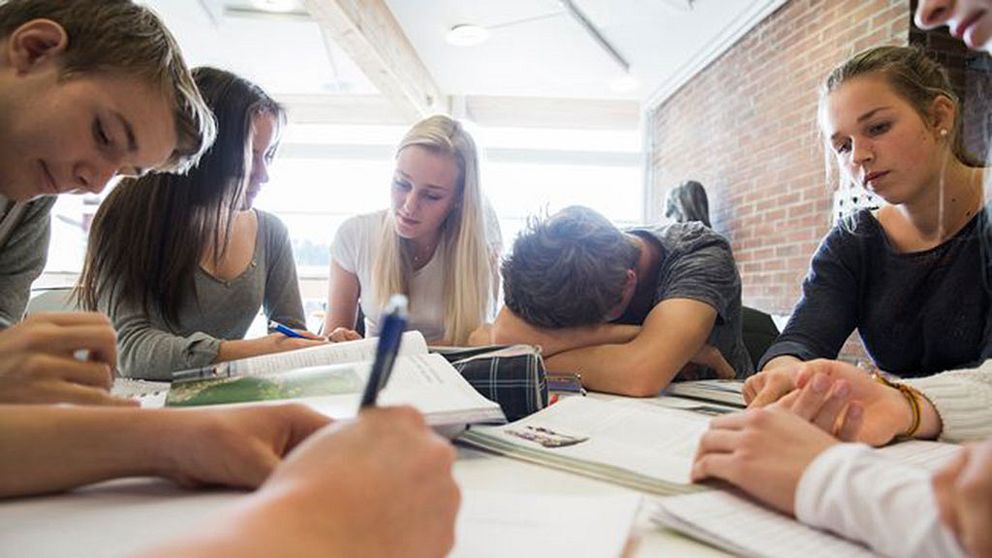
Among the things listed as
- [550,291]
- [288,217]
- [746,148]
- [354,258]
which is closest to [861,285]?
[550,291]

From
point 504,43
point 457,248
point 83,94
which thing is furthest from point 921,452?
point 504,43

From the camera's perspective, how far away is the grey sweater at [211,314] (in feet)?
3.88

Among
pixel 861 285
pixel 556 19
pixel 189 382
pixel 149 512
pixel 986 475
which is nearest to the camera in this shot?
pixel 986 475

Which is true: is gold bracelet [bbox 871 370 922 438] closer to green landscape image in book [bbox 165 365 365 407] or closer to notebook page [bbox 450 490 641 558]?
notebook page [bbox 450 490 641 558]

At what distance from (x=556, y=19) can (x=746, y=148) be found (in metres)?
1.57

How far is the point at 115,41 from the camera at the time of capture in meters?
0.88

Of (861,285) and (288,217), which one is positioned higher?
(288,217)

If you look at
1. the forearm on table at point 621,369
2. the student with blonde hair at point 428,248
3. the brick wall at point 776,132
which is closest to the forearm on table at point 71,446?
the forearm on table at point 621,369

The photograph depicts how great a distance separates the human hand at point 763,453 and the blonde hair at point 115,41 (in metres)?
0.87

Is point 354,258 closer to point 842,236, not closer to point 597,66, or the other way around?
point 842,236

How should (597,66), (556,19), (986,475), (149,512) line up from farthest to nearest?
(597,66)
(556,19)
(149,512)
(986,475)

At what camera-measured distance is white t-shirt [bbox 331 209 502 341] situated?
6.02 ft

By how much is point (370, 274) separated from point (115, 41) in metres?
1.07

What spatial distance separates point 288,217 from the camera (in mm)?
6441
